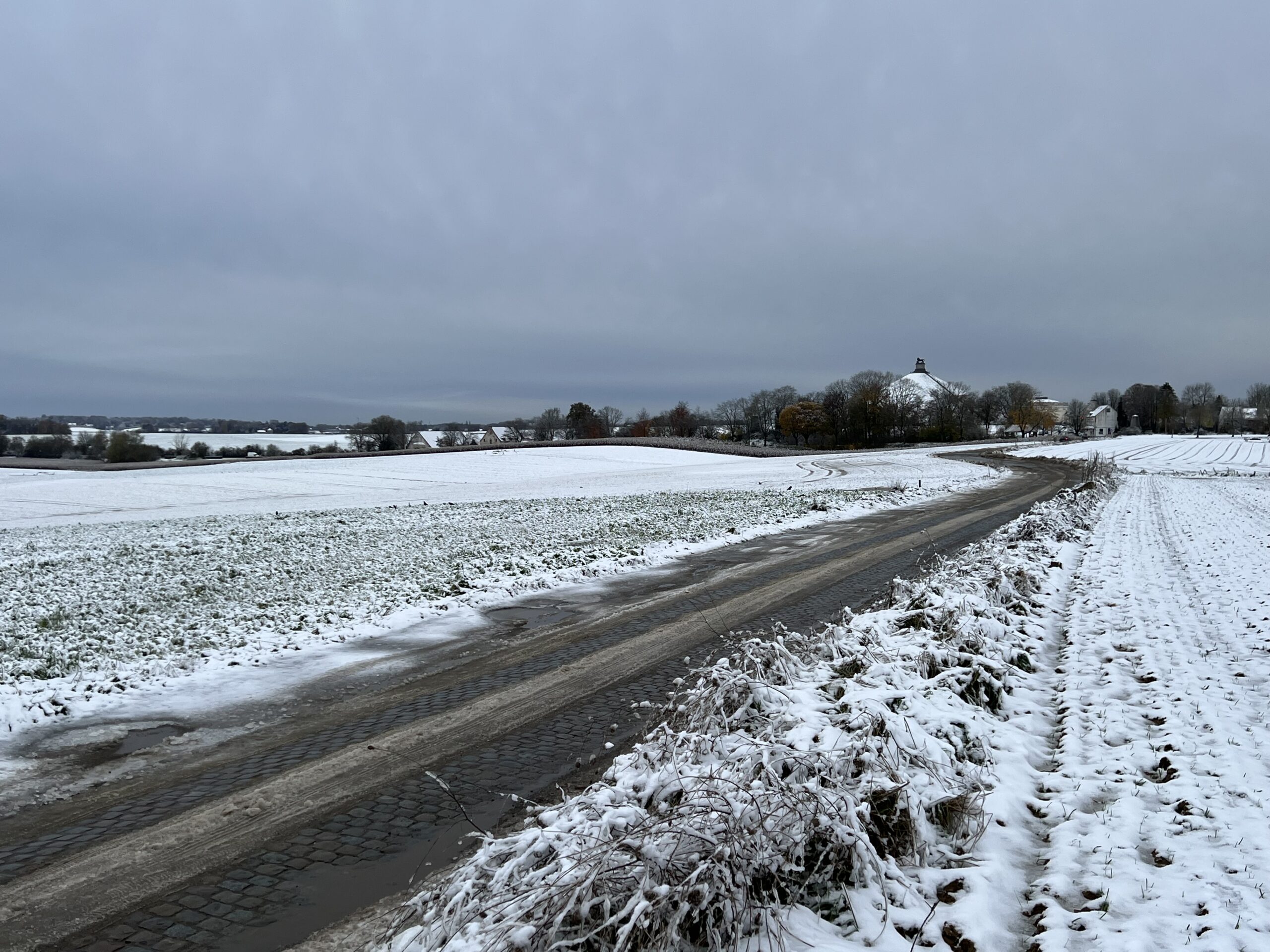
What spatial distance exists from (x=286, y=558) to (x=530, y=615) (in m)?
6.41

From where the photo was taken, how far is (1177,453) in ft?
225

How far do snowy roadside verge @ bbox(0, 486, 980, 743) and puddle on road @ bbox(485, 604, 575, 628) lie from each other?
520 mm

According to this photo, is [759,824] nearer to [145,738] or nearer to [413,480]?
[145,738]

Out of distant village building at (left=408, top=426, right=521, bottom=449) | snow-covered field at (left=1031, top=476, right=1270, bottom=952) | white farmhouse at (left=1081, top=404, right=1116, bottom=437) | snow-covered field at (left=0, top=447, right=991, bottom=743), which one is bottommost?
snow-covered field at (left=0, top=447, right=991, bottom=743)

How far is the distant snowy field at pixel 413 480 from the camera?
2978 centimetres

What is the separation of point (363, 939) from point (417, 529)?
1596 cm

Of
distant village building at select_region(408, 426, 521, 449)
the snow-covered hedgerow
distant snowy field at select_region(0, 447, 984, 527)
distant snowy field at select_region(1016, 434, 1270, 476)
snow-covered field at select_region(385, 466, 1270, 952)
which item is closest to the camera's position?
the snow-covered hedgerow

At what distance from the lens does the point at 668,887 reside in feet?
10.4

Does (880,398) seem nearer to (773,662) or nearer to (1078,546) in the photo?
(1078,546)

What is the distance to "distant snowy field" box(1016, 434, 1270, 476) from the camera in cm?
5081

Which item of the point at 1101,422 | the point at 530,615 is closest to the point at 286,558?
the point at 530,615

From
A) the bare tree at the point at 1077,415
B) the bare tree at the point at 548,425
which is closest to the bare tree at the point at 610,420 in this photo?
the bare tree at the point at 548,425

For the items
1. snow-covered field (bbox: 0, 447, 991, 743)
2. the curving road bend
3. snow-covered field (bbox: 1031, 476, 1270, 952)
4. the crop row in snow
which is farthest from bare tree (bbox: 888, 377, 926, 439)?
the curving road bend

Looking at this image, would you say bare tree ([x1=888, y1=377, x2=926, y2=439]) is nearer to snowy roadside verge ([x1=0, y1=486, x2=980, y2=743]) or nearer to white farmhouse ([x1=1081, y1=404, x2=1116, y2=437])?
white farmhouse ([x1=1081, y1=404, x2=1116, y2=437])
